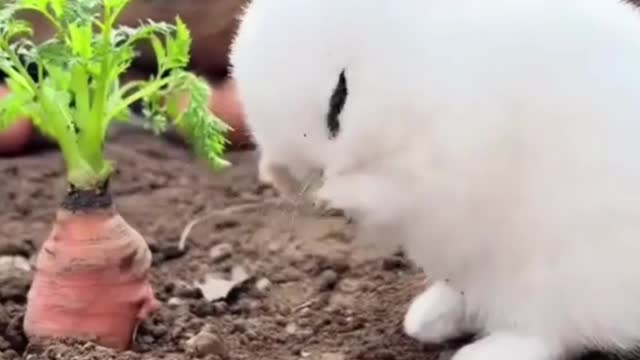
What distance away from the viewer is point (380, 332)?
4.87 ft

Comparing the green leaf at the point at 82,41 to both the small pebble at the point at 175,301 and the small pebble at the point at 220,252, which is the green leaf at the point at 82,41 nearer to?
the small pebble at the point at 175,301

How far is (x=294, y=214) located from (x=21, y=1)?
0.55 metres

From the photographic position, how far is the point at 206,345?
1390 mm

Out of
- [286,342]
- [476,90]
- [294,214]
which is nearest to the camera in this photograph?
[476,90]

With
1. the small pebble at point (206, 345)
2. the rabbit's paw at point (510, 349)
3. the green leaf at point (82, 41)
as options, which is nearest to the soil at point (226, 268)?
the small pebble at point (206, 345)

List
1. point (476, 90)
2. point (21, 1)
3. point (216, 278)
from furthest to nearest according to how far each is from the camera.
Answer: point (216, 278) → point (21, 1) → point (476, 90)

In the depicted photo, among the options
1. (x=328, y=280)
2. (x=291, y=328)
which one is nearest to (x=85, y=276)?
(x=291, y=328)

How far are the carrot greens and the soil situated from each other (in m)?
0.17

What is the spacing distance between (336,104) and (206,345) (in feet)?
0.99

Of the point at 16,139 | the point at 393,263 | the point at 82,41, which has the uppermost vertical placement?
the point at 82,41

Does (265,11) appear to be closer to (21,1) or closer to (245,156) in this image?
(21,1)

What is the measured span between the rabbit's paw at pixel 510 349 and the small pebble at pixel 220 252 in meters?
0.53

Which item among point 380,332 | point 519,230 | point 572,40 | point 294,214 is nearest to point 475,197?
point 519,230

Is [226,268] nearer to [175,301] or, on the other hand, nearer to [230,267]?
[230,267]
